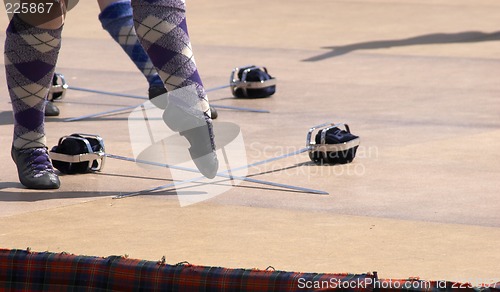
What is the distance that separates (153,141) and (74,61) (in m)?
2.71

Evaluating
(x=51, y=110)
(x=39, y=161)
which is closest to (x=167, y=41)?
(x=39, y=161)

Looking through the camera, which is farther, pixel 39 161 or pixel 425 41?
pixel 425 41

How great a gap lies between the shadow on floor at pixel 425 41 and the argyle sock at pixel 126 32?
233 centimetres

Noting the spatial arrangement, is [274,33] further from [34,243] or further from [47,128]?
[34,243]

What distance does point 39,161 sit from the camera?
429cm

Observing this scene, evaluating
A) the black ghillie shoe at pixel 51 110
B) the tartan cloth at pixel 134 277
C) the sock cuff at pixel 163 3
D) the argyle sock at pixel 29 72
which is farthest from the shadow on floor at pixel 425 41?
the tartan cloth at pixel 134 277

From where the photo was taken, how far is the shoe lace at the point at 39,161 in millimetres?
4270

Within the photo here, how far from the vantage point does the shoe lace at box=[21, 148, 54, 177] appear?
4270 mm

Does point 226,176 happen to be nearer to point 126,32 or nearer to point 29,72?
point 29,72

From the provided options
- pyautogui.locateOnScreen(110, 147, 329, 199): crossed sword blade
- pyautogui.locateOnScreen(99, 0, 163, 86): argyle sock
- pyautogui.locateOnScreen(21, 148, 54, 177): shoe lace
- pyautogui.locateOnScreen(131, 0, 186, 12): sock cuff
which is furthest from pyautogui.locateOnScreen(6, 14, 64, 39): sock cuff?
pyautogui.locateOnScreen(99, 0, 163, 86): argyle sock

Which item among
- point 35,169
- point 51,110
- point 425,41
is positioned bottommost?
point 425,41

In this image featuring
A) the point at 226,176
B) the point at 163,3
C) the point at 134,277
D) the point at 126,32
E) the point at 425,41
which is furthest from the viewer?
the point at 425,41

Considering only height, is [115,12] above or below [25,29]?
below

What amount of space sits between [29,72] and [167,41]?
501 millimetres
